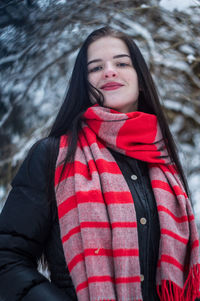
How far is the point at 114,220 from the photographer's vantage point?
3.94 feet

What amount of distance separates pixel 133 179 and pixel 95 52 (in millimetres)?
723

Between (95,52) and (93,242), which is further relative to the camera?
(95,52)

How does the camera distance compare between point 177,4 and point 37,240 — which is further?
point 177,4

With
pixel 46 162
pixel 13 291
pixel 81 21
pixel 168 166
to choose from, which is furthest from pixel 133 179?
pixel 81 21

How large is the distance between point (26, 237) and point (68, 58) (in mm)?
1865

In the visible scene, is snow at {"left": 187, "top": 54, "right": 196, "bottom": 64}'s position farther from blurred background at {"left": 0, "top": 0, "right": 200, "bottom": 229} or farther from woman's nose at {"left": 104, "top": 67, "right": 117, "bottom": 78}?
woman's nose at {"left": 104, "top": 67, "right": 117, "bottom": 78}

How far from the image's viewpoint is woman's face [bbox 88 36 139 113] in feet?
5.16

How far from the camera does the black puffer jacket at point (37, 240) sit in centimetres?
111

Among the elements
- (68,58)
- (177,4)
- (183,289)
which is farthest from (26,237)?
(177,4)

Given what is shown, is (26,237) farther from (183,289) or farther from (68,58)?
(68,58)

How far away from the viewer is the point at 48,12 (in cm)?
260

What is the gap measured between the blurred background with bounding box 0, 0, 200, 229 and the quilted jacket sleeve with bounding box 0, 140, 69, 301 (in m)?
1.29

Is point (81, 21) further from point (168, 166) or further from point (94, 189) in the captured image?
point (94, 189)

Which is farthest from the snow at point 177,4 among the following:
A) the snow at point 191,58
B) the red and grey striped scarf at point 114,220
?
the red and grey striped scarf at point 114,220
